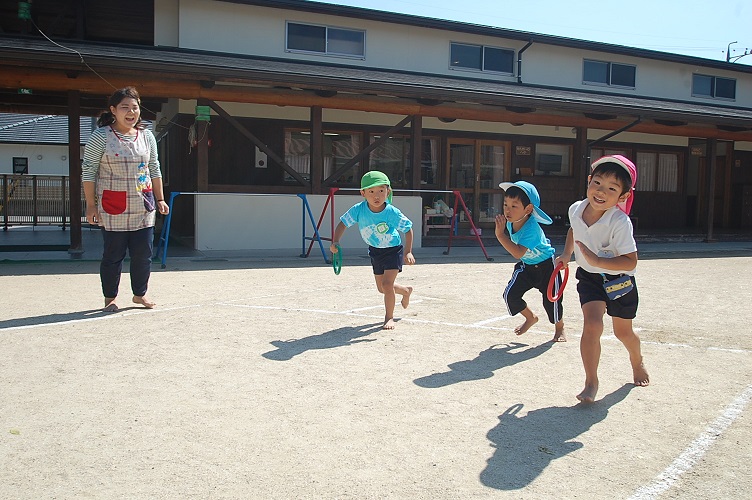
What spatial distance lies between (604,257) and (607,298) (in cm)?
28

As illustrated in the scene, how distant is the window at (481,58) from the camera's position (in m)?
17.9

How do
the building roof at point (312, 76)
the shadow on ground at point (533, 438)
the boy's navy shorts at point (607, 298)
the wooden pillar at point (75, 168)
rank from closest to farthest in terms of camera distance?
the shadow on ground at point (533, 438)
the boy's navy shorts at point (607, 298)
the building roof at point (312, 76)
the wooden pillar at point (75, 168)

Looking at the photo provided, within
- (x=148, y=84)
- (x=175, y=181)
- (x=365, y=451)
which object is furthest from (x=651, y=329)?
(x=175, y=181)

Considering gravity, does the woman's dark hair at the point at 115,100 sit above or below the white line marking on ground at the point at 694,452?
above

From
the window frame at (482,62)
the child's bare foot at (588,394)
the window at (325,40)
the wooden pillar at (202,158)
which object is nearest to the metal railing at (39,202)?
the window at (325,40)

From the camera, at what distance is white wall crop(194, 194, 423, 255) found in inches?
495

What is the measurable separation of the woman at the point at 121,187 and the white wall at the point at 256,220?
5887 mm

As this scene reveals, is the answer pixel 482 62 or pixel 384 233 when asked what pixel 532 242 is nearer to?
pixel 384 233

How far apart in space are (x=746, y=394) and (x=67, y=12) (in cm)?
1544

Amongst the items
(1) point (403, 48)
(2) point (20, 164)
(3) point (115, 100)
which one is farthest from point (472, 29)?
(2) point (20, 164)

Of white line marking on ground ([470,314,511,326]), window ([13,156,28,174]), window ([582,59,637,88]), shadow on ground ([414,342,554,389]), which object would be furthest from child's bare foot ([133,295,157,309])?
window ([13,156,28,174])

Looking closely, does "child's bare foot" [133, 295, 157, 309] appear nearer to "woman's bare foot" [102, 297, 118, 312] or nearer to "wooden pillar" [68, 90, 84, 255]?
"woman's bare foot" [102, 297, 118, 312]

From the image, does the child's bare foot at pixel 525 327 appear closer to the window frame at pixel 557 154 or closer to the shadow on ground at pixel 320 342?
the shadow on ground at pixel 320 342

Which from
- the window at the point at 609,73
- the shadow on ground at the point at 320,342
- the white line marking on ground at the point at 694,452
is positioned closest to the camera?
the white line marking on ground at the point at 694,452
